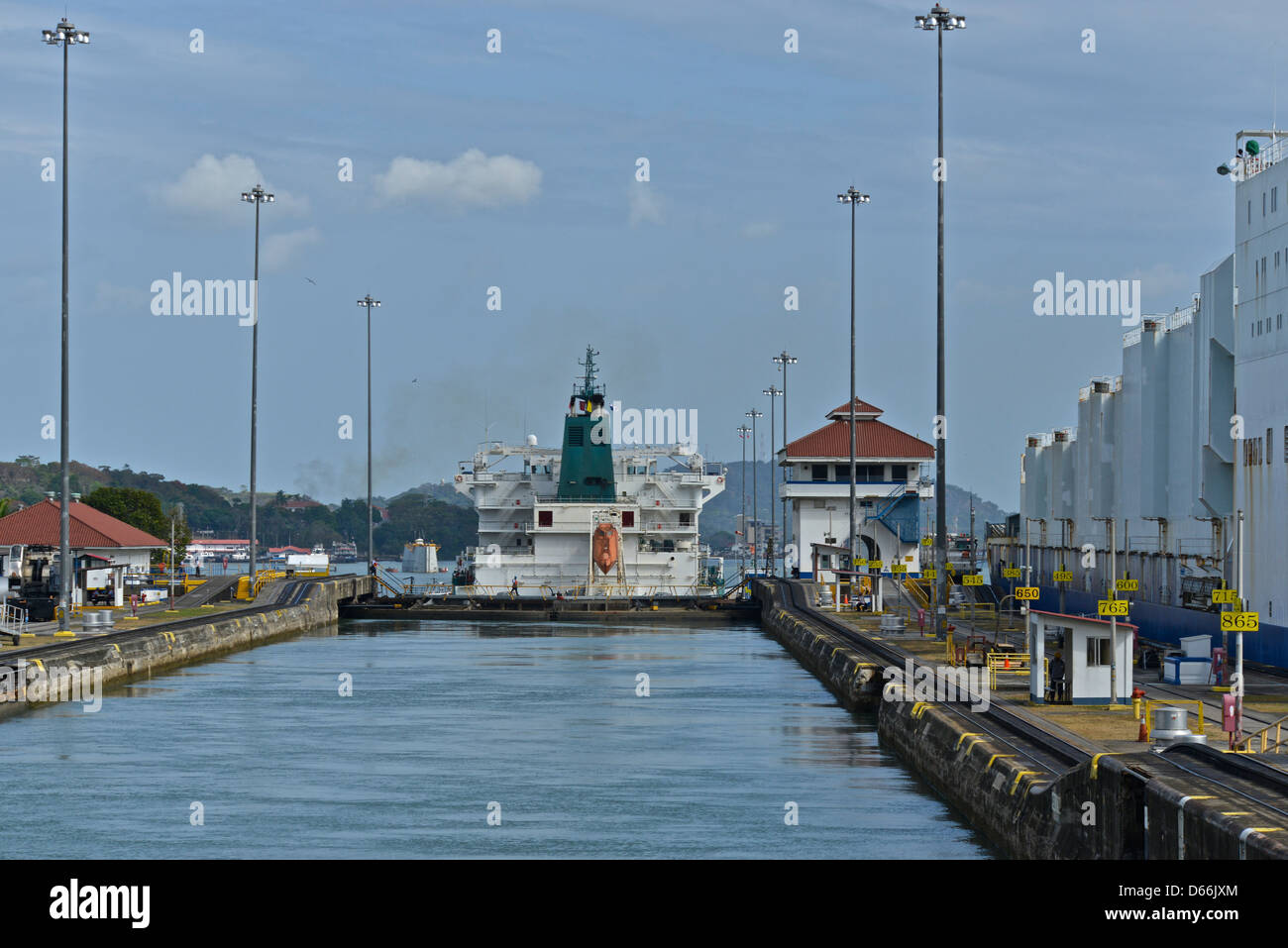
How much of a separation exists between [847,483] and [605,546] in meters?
19.1

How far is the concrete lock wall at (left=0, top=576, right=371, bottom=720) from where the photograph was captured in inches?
1998

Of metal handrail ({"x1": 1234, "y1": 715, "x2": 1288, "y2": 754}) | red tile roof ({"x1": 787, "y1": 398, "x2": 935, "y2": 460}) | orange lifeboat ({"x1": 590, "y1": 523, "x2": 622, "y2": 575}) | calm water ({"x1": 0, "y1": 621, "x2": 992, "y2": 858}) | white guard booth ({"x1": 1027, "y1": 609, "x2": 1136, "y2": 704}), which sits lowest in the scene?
calm water ({"x1": 0, "y1": 621, "x2": 992, "y2": 858})

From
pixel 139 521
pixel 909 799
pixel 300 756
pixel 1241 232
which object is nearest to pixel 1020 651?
pixel 1241 232

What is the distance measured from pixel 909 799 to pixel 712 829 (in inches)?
186

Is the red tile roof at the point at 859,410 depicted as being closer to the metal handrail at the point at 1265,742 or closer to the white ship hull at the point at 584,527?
the white ship hull at the point at 584,527

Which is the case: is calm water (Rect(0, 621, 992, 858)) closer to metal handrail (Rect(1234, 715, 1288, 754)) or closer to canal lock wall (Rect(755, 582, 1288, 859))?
canal lock wall (Rect(755, 582, 1288, 859))

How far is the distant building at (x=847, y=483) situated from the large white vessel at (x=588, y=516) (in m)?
6.30

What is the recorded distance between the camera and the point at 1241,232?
47.2 meters

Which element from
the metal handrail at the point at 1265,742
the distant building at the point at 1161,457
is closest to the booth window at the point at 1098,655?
the metal handrail at the point at 1265,742

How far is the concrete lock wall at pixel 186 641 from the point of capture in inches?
1998

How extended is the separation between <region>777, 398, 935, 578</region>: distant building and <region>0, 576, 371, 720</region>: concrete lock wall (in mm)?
28258

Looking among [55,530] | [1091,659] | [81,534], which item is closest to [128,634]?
[81,534]

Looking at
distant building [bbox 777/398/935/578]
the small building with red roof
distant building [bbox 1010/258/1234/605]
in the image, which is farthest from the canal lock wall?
distant building [bbox 777/398/935/578]
